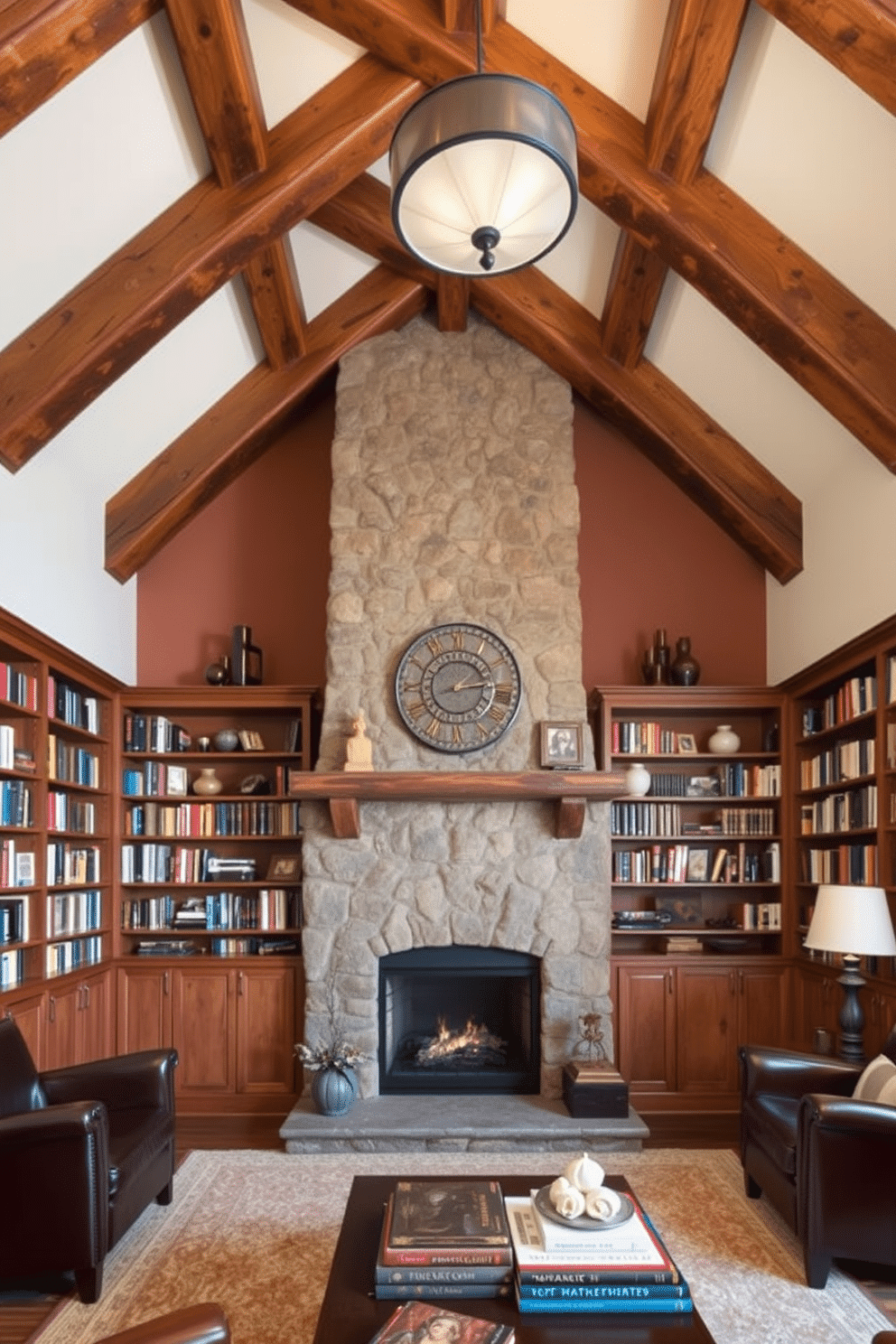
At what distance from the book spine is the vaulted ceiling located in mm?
3476

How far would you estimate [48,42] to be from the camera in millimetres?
3348

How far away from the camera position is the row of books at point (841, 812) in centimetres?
508

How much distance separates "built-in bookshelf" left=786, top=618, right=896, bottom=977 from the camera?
4.83 m

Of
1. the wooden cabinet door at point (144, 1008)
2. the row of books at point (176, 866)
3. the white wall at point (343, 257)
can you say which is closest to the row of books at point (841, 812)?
the white wall at point (343, 257)

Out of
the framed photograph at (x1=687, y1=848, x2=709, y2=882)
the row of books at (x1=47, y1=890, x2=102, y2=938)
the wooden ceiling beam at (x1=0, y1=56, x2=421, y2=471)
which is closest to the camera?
the wooden ceiling beam at (x1=0, y1=56, x2=421, y2=471)

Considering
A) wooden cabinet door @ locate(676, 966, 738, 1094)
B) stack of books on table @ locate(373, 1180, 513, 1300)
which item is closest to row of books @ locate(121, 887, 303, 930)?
wooden cabinet door @ locate(676, 966, 738, 1094)

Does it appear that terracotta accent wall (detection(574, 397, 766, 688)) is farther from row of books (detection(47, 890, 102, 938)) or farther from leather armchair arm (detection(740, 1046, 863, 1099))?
row of books (detection(47, 890, 102, 938))

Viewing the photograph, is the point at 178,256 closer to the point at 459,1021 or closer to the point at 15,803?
the point at 15,803

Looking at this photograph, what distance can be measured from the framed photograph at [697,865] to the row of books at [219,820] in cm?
231

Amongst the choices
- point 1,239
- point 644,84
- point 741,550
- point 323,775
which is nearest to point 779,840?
point 741,550

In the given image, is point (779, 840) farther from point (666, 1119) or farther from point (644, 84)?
point (644, 84)

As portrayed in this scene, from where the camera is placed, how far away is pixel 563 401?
243 inches

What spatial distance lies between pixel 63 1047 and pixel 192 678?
225 cm

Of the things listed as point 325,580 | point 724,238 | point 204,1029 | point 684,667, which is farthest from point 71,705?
point 724,238
